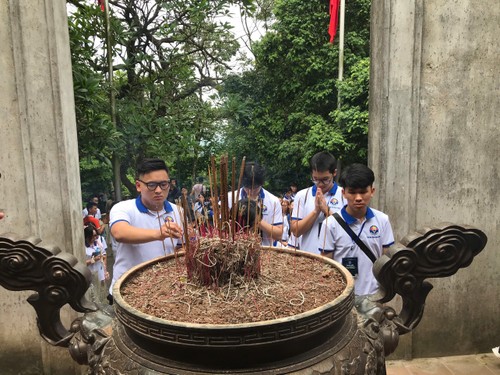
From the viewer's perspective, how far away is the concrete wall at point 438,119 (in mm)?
3279

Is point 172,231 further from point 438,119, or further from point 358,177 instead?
point 438,119

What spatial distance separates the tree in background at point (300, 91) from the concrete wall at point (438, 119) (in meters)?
7.09

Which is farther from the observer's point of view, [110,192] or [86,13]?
[110,192]

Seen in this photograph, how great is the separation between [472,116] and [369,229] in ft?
5.19

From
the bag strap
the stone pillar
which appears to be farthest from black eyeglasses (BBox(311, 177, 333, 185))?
the stone pillar

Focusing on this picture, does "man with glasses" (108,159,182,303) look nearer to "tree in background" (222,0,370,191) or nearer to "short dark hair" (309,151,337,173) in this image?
"short dark hair" (309,151,337,173)

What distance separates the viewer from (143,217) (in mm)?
2633

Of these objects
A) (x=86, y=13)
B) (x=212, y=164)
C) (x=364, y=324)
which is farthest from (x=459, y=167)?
(x=86, y=13)

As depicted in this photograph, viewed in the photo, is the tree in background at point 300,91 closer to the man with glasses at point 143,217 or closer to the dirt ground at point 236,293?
the man with glasses at point 143,217

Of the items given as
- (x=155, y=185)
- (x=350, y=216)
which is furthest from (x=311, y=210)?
(x=155, y=185)

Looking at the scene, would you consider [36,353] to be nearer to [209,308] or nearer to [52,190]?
[52,190]

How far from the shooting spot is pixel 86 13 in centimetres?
479

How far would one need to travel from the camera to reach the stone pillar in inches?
117

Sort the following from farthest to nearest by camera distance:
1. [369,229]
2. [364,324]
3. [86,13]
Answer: [86,13] → [369,229] → [364,324]
